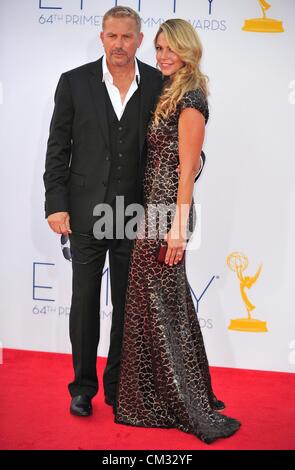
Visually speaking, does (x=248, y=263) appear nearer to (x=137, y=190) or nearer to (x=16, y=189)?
(x=137, y=190)

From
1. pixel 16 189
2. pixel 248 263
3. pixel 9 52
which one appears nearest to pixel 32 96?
pixel 9 52

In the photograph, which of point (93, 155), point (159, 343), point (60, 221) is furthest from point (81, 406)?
point (93, 155)

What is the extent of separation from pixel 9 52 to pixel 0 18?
0.18 m

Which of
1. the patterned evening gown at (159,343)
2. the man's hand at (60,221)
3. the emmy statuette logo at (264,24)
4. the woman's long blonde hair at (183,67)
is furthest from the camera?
the emmy statuette logo at (264,24)

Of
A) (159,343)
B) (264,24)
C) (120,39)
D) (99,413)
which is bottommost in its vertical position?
(99,413)

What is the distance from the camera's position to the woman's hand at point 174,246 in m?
2.78

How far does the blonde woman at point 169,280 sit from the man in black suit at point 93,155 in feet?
0.38

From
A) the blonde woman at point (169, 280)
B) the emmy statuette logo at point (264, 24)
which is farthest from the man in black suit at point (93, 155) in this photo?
the emmy statuette logo at point (264, 24)

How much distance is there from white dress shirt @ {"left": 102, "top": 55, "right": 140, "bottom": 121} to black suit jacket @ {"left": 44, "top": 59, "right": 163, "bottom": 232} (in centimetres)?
2

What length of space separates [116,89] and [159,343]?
109 centimetres

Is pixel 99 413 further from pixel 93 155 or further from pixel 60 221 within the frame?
pixel 93 155

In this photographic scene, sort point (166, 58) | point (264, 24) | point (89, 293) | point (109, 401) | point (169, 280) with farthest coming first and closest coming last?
point (264, 24), point (109, 401), point (89, 293), point (169, 280), point (166, 58)

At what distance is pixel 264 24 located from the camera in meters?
3.39

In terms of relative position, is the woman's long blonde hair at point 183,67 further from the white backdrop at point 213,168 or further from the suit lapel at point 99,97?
the white backdrop at point 213,168
